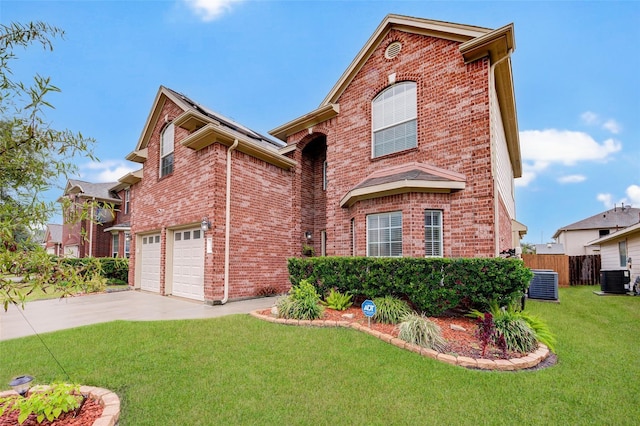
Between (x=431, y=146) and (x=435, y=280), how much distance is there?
392 cm

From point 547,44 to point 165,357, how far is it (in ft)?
47.0

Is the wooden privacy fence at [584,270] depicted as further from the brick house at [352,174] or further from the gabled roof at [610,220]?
the gabled roof at [610,220]

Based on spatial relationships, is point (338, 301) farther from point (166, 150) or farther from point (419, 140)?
point (166, 150)

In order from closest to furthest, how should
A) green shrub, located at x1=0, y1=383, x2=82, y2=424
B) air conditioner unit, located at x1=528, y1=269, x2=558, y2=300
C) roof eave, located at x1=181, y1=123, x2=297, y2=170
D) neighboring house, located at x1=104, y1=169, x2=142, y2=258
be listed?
green shrub, located at x1=0, y1=383, x2=82, y2=424, roof eave, located at x1=181, y1=123, x2=297, y2=170, air conditioner unit, located at x1=528, y1=269, x2=558, y2=300, neighboring house, located at x1=104, y1=169, x2=142, y2=258

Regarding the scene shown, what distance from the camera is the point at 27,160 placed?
2455 millimetres

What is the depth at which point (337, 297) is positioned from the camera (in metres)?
7.32

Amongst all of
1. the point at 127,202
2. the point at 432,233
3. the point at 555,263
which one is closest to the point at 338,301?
the point at 432,233

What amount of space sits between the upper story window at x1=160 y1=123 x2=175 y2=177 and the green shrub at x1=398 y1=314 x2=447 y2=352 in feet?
34.0

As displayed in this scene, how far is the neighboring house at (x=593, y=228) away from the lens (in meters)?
25.7

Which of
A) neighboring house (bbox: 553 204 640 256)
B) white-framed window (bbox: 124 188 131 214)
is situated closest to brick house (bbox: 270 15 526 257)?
white-framed window (bbox: 124 188 131 214)

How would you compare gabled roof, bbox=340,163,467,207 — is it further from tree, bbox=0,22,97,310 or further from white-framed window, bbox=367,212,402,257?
tree, bbox=0,22,97,310

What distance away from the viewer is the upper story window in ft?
37.5

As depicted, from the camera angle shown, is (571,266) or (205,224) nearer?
(205,224)

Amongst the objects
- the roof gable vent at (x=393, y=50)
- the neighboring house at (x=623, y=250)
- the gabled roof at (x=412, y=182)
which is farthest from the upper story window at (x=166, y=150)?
the neighboring house at (x=623, y=250)
